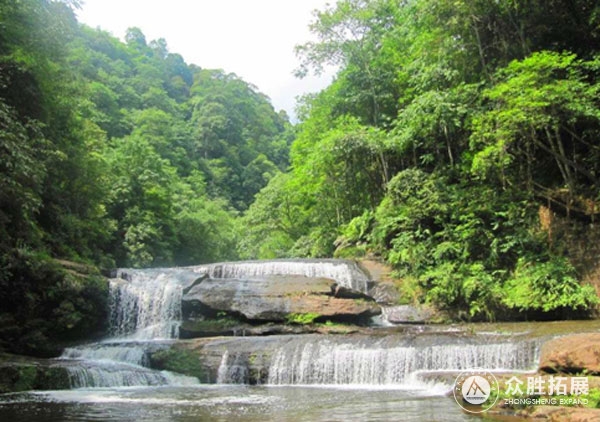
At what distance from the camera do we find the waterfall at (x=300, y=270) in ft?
58.3

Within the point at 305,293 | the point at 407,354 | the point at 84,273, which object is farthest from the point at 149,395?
the point at 84,273

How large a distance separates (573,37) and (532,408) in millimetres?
15792

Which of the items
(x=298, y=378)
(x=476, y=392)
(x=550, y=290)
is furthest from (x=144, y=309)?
(x=550, y=290)

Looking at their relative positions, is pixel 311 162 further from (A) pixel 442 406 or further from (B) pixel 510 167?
(A) pixel 442 406

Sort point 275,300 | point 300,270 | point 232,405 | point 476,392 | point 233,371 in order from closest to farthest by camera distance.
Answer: point 476,392
point 232,405
point 233,371
point 275,300
point 300,270

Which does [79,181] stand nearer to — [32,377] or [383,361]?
[32,377]

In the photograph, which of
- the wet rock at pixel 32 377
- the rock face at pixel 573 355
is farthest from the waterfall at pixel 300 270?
the rock face at pixel 573 355

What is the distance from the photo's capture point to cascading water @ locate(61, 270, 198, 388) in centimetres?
1079

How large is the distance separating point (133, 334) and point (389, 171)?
13.7m

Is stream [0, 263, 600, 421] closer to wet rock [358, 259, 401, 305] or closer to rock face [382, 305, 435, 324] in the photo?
rock face [382, 305, 435, 324]

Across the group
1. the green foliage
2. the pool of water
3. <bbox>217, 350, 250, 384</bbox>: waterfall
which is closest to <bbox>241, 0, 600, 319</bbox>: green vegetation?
the green foliage

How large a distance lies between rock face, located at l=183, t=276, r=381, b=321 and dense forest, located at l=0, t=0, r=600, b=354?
288 centimetres

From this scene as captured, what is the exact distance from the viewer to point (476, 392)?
7.93 m

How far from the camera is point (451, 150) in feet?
67.3
